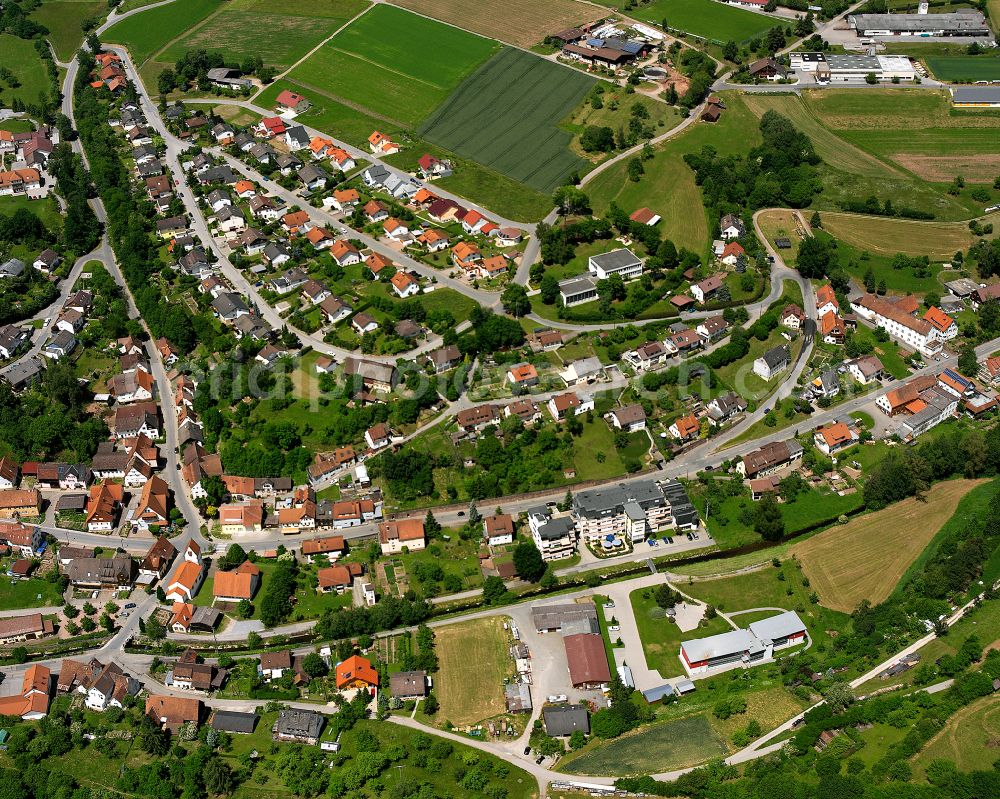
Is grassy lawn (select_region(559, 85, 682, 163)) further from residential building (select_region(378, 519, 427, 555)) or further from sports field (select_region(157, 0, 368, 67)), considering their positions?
residential building (select_region(378, 519, 427, 555))

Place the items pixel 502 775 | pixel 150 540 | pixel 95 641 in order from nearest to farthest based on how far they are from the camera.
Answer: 1. pixel 502 775
2. pixel 95 641
3. pixel 150 540

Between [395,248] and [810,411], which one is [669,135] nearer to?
[395,248]

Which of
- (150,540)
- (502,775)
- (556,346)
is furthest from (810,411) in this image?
(150,540)

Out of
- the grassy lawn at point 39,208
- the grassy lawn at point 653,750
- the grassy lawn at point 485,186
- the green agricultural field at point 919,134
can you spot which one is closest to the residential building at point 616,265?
the grassy lawn at point 485,186

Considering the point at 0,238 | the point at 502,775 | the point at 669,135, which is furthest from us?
the point at 669,135

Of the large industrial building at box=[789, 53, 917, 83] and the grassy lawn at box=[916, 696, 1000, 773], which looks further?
the large industrial building at box=[789, 53, 917, 83]

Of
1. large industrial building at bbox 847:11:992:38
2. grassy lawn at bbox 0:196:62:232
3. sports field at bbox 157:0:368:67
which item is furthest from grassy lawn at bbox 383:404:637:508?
large industrial building at bbox 847:11:992:38

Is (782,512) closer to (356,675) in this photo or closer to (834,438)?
(834,438)
